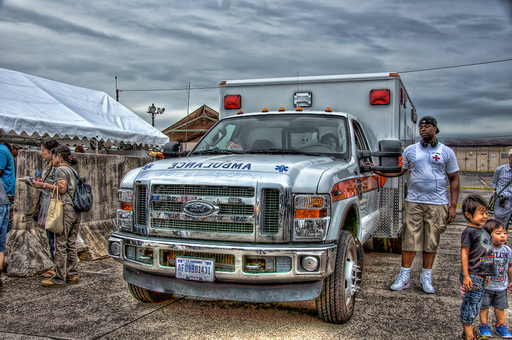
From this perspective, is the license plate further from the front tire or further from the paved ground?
the front tire

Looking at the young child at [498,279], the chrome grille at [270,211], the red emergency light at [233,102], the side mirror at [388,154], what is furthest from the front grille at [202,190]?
Result: the red emergency light at [233,102]

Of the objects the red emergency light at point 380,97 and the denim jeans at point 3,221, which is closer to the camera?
the denim jeans at point 3,221

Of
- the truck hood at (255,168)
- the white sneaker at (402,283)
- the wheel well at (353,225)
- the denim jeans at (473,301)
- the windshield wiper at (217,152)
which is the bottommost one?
the white sneaker at (402,283)

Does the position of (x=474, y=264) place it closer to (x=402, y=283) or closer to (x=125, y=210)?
(x=402, y=283)

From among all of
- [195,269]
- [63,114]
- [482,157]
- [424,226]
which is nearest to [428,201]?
[424,226]

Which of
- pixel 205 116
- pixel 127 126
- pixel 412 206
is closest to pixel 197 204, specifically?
pixel 412 206

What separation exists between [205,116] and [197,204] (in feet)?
70.7

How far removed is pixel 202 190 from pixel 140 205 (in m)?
0.67

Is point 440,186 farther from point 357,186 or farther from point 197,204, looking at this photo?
point 197,204

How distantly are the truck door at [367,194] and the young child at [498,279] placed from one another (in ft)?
4.45

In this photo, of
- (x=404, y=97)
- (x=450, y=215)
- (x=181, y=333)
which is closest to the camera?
(x=181, y=333)

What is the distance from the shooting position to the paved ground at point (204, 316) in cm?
395

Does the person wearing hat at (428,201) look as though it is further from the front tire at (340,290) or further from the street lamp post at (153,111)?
the street lamp post at (153,111)

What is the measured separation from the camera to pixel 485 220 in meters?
3.75
